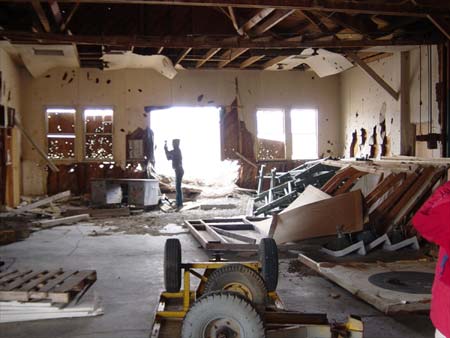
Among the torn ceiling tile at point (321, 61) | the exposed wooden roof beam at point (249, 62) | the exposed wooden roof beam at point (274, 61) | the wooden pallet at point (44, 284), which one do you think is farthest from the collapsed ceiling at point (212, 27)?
the wooden pallet at point (44, 284)

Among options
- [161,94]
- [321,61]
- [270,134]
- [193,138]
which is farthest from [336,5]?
[193,138]

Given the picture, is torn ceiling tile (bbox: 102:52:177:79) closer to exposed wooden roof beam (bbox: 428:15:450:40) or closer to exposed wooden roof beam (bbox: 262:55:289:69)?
exposed wooden roof beam (bbox: 262:55:289:69)

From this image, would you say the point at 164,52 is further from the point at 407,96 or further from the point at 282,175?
the point at 407,96

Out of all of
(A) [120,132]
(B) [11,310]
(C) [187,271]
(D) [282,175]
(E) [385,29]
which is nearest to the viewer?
(C) [187,271]

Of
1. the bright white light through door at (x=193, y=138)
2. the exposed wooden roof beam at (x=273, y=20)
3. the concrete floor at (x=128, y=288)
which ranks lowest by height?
the concrete floor at (x=128, y=288)

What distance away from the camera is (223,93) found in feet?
48.9

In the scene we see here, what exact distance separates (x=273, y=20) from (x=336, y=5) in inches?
63.0

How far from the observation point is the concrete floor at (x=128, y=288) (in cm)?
410

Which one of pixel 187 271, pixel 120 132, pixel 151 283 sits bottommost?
pixel 151 283

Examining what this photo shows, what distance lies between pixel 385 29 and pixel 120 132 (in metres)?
8.06

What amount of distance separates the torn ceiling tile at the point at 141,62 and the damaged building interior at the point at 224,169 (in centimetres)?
10

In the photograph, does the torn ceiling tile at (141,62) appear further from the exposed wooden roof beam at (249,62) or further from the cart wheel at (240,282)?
the cart wheel at (240,282)

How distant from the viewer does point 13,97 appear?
42.2 feet

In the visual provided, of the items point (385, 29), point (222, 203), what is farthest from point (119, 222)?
point (385, 29)
